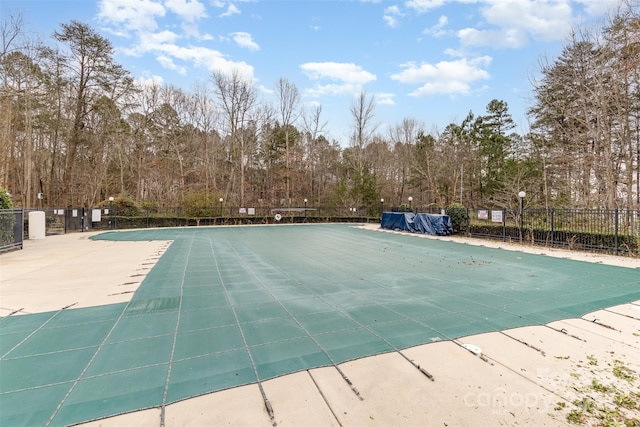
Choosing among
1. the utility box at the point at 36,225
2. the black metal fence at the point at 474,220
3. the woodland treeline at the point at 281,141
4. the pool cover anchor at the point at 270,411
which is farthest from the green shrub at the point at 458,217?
the utility box at the point at 36,225

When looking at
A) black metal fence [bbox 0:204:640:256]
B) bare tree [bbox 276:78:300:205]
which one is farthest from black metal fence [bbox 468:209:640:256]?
bare tree [bbox 276:78:300:205]

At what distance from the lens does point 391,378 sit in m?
2.12

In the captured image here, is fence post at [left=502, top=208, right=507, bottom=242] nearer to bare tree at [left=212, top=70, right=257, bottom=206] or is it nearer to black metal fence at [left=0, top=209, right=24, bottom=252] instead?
black metal fence at [left=0, top=209, right=24, bottom=252]

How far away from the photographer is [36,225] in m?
10.8

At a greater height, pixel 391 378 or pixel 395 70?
pixel 395 70

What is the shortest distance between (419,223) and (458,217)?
195cm

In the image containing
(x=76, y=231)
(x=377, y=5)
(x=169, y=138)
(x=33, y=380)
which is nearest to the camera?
(x=33, y=380)

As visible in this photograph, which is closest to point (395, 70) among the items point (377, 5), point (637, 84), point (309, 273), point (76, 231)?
point (377, 5)

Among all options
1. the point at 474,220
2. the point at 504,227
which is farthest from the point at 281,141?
the point at 504,227

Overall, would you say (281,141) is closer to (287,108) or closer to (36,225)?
(287,108)

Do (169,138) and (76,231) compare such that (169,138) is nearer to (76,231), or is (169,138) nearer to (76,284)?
(76,231)

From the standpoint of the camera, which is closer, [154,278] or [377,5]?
[154,278]

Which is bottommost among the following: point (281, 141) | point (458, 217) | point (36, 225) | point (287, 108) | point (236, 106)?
point (36, 225)

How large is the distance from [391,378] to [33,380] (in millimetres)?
2622
